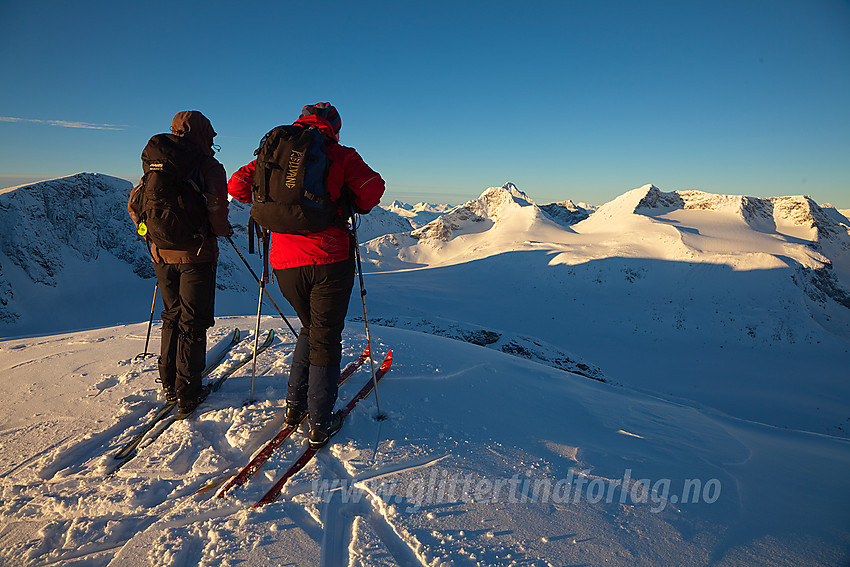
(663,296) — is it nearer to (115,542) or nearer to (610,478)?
(610,478)

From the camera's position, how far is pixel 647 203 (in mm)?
43688

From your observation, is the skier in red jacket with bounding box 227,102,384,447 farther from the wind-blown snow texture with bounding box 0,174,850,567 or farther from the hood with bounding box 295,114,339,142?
the wind-blown snow texture with bounding box 0,174,850,567

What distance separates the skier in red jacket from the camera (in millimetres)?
2932

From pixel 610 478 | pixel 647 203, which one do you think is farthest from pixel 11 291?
pixel 647 203

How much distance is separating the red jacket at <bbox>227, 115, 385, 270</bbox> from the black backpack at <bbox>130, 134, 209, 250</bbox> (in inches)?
42.6

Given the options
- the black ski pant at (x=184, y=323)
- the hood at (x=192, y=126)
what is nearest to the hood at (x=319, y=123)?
the hood at (x=192, y=126)

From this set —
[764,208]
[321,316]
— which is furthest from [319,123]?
[764,208]

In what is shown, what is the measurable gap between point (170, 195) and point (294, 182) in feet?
5.06

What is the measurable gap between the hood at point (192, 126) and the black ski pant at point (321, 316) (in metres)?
1.74

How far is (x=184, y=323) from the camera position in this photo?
354 cm

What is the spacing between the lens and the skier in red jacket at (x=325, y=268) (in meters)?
2.93

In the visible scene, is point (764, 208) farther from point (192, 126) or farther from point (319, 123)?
point (192, 126)

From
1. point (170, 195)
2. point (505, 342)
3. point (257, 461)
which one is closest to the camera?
point (257, 461)

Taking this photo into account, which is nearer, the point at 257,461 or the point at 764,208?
the point at 257,461
